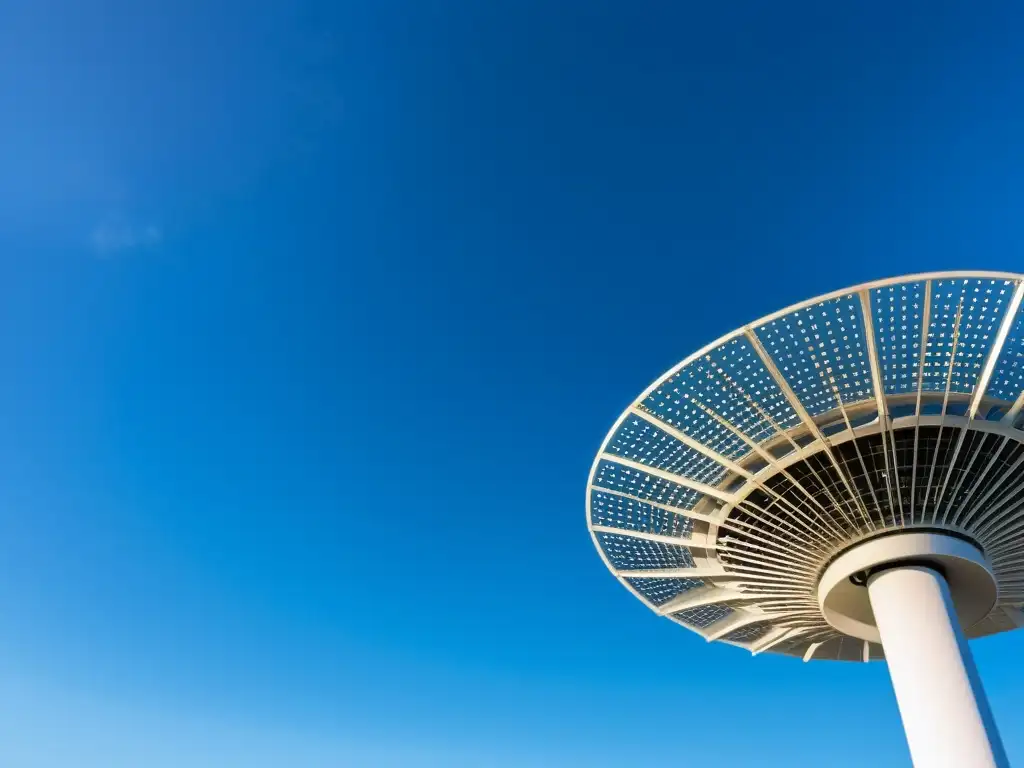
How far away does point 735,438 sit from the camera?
19828 millimetres

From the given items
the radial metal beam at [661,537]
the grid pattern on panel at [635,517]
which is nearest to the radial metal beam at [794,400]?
the radial metal beam at [661,537]

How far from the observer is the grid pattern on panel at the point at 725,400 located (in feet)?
59.5

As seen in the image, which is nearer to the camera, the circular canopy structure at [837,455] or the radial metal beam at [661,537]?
the circular canopy structure at [837,455]

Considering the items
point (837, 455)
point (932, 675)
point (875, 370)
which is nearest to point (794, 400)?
point (875, 370)

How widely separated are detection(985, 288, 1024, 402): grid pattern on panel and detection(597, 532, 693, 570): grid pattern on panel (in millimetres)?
10774

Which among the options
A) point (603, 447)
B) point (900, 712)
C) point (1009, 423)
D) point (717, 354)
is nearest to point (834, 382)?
point (717, 354)

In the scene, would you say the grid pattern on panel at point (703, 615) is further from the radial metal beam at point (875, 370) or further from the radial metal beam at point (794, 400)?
the radial metal beam at point (875, 370)

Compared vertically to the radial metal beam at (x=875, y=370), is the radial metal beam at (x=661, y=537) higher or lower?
lower

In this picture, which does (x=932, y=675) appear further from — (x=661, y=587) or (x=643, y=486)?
(x=661, y=587)

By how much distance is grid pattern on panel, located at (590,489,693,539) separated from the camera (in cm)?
2244

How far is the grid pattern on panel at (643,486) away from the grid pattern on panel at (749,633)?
886cm

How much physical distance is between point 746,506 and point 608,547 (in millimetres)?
5521

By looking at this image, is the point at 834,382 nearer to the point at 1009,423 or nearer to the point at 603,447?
the point at 1009,423

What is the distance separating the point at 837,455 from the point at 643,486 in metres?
5.79
